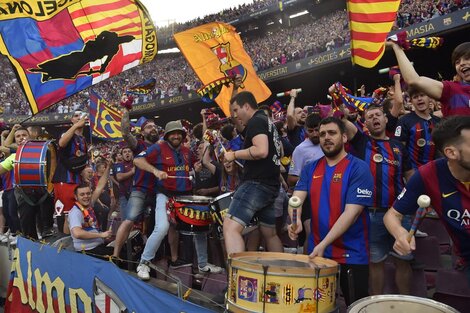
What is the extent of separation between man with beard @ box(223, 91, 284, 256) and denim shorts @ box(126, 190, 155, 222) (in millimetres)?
1841

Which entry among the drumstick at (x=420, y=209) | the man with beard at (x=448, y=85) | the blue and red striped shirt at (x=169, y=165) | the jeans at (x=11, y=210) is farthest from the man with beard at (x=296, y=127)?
the jeans at (x=11, y=210)

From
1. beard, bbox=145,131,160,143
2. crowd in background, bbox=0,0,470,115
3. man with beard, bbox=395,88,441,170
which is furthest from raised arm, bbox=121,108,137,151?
crowd in background, bbox=0,0,470,115

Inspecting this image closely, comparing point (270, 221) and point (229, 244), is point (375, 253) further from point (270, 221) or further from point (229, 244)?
point (229, 244)

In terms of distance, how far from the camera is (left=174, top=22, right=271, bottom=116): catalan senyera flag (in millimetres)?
8742

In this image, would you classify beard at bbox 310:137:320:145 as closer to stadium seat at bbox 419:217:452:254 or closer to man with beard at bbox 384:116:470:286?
stadium seat at bbox 419:217:452:254

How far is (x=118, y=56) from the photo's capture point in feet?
22.2

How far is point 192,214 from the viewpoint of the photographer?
4789 mm

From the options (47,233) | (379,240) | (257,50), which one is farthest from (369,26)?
(257,50)

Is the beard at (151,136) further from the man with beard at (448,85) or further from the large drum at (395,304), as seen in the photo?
the large drum at (395,304)

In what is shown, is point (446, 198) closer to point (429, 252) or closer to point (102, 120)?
point (429, 252)

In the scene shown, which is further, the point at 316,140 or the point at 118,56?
the point at 118,56

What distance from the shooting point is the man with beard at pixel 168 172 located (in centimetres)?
509

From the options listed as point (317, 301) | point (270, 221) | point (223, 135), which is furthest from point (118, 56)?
point (317, 301)

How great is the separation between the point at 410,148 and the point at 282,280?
9.24ft
